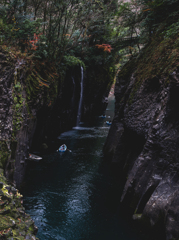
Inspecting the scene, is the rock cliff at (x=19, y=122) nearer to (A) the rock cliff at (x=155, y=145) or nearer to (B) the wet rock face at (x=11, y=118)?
(B) the wet rock face at (x=11, y=118)

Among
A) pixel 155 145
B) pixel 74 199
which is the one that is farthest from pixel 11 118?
pixel 155 145

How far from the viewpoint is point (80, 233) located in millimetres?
8359

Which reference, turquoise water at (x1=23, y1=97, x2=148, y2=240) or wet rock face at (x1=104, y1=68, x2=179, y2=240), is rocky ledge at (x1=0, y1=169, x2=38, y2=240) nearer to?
turquoise water at (x1=23, y1=97, x2=148, y2=240)

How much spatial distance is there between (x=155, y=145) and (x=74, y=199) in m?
5.31

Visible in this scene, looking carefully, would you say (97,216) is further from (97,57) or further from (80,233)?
(97,57)

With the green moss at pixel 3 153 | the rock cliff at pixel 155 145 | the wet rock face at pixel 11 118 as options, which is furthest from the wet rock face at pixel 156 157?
the green moss at pixel 3 153

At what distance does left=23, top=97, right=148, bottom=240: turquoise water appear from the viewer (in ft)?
27.8

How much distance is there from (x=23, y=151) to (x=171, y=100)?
8.06m

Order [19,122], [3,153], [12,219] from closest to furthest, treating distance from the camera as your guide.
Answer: [12,219], [3,153], [19,122]

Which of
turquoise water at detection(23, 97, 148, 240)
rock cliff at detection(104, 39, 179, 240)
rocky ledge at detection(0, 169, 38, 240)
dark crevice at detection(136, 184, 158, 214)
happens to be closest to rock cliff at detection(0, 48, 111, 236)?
rocky ledge at detection(0, 169, 38, 240)

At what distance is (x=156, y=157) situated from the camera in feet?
30.7

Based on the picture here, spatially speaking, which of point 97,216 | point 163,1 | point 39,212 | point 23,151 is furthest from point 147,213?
point 163,1

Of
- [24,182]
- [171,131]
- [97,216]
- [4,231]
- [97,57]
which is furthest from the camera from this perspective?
[97,57]

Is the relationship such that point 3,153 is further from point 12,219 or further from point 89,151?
point 89,151
